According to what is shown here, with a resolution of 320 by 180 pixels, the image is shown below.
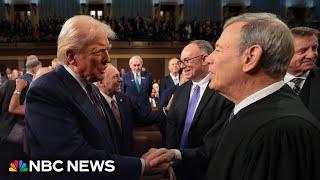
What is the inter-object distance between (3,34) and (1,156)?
39.1ft

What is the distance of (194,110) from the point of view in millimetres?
2951

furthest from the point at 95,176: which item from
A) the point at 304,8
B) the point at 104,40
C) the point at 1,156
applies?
the point at 304,8

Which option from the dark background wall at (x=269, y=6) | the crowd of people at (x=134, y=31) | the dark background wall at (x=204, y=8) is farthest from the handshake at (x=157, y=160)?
the dark background wall at (x=269, y=6)

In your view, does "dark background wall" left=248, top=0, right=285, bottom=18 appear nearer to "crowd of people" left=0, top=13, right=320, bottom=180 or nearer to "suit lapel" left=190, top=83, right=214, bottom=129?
"crowd of people" left=0, top=13, right=320, bottom=180

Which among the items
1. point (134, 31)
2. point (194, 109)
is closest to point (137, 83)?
point (194, 109)

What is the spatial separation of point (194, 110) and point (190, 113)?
42 mm

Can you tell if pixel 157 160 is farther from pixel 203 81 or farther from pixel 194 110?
pixel 203 81

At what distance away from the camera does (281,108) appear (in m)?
1.34

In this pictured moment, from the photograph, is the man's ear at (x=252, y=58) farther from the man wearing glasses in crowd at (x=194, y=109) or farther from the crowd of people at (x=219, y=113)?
the man wearing glasses in crowd at (x=194, y=109)

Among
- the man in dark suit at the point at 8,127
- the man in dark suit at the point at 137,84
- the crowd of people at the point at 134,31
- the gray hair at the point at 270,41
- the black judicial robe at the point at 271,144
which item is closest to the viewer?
the black judicial robe at the point at 271,144

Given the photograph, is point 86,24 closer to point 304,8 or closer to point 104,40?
point 104,40

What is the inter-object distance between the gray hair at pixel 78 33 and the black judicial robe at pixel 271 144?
2.78ft

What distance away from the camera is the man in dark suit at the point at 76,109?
173 cm

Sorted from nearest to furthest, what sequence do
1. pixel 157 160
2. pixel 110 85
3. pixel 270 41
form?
pixel 270 41, pixel 157 160, pixel 110 85
